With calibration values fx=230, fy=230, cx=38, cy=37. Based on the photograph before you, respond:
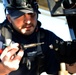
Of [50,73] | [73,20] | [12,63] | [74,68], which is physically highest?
[73,20]

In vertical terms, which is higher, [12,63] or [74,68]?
[12,63]

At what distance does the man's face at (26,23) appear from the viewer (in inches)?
52.2

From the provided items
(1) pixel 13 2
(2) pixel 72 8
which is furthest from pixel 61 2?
(1) pixel 13 2

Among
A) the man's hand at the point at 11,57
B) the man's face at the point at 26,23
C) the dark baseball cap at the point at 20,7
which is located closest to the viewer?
the man's hand at the point at 11,57

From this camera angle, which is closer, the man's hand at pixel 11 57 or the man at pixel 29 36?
the man's hand at pixel 11 57

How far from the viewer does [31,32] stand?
1386mm

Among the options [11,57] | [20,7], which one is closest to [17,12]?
[20,7]

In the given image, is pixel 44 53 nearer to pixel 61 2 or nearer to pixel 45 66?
pixel 45 66

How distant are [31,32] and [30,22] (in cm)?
8

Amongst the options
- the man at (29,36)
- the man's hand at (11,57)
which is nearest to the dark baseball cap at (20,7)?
the man at (29,36)

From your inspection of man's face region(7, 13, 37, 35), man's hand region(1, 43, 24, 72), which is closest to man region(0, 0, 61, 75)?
man's face region(7, 13, 37, 35)

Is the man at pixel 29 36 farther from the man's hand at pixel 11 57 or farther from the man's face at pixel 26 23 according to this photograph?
the man's hand at pixel 11 57

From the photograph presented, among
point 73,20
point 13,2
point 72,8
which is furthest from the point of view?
point 13,2

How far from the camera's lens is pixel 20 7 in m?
1.20
